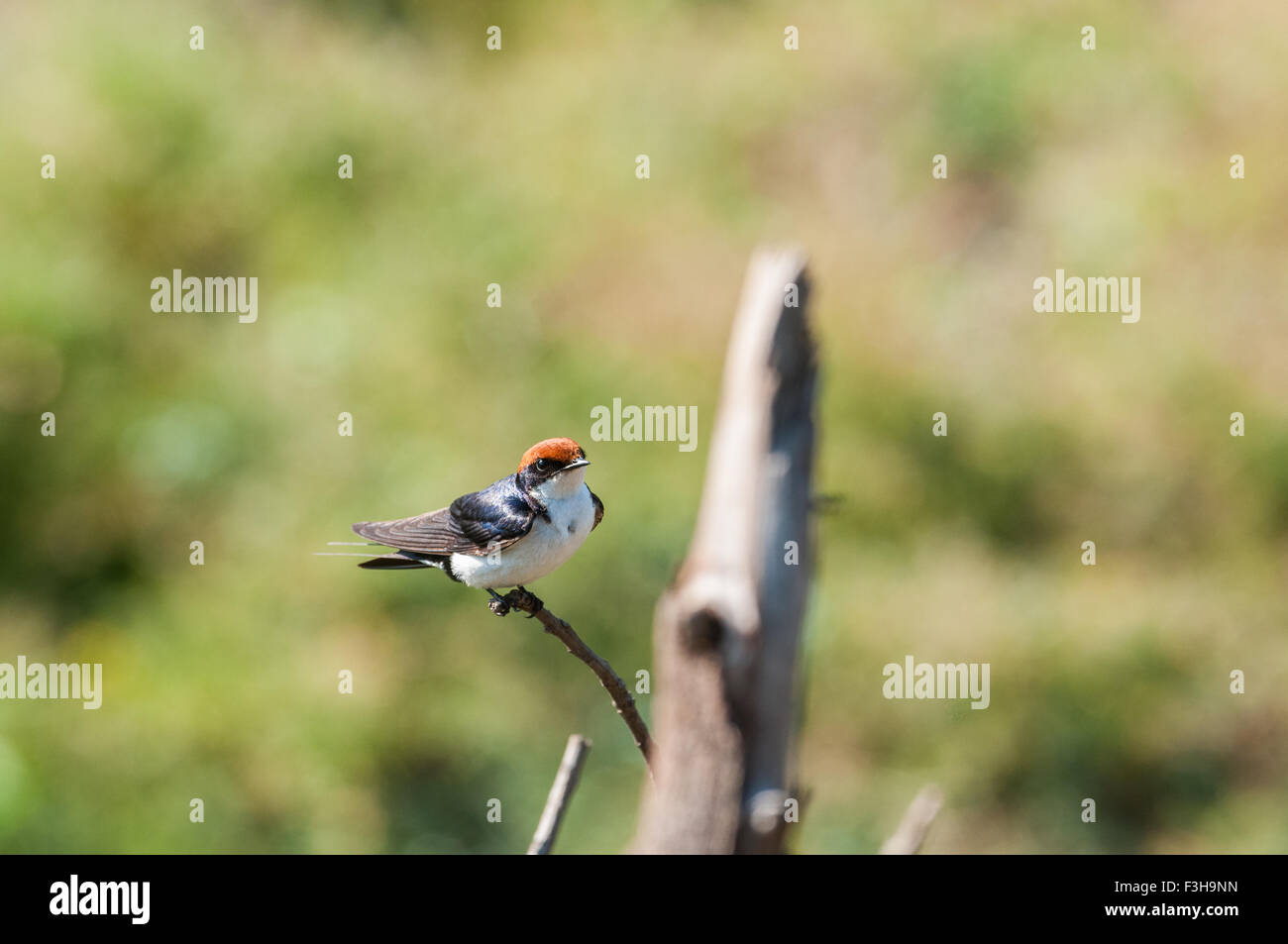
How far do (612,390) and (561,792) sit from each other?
785cm

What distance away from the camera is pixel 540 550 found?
321 centimetres

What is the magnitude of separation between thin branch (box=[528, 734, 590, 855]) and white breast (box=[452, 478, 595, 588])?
42 cm

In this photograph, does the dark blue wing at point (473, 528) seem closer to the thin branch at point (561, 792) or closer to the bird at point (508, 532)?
the bird at point (508, 532)

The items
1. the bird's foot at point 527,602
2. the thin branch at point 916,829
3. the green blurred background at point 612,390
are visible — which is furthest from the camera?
the green blurred background at point 612,390

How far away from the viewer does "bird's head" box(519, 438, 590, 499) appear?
10.00 feet

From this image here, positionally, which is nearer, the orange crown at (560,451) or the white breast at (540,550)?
the orange crown at (560,451)

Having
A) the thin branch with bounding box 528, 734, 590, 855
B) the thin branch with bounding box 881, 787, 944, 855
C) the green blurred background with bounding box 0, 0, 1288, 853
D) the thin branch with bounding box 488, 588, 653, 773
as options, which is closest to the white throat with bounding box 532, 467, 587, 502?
the thin branch with bounding box 488, 588, 653, 773

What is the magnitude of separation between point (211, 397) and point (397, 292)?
1.89 meters

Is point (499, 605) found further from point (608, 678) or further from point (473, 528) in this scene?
point (608, 678)

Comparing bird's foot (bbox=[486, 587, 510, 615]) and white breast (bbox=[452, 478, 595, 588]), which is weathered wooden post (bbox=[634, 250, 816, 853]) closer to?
white breast (bbox=[452, 478, 595, 588])

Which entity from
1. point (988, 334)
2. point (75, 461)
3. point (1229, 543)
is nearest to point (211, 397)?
point (75, 461)

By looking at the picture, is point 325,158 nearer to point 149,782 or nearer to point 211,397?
point 211,397

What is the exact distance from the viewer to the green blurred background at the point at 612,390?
30.9 feet

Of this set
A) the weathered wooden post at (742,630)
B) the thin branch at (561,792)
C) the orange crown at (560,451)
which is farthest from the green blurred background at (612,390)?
the weathered wooden post at (742,630)
